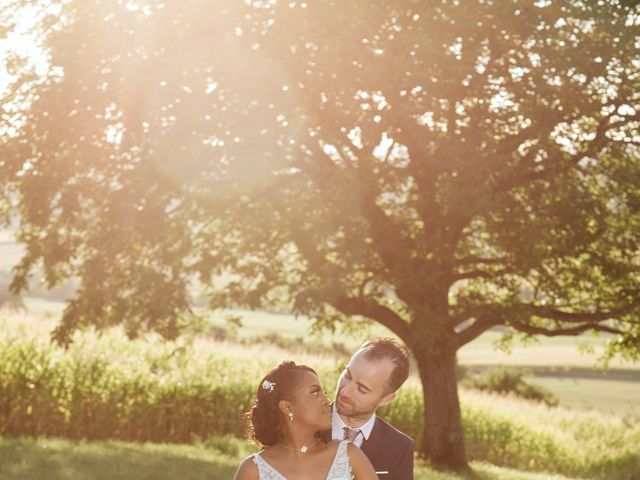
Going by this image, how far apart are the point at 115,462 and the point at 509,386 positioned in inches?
957

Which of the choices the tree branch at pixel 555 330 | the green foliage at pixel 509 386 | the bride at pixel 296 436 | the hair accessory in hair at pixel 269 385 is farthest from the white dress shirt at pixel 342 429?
the green foliage at pixel 509 386

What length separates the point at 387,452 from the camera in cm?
514

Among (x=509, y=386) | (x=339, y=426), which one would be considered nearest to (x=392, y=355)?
(x=339, y=426)

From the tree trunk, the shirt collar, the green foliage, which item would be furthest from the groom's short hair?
the green foliage

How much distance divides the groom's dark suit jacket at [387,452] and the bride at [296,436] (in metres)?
0.28

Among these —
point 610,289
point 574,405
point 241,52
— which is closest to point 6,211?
point 241,52

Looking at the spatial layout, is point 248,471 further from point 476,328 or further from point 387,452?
point 476,328

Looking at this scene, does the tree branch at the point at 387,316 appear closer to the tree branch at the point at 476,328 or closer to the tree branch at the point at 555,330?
the tree branch at the point at 476,328

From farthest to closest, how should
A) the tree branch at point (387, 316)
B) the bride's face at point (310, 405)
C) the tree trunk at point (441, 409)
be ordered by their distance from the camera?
the tree trunk at point (441, 409)
the tree branch at point (387, 316)
the bride's face at point (310, 405)

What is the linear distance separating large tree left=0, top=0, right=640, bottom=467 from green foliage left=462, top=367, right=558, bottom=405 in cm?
1881

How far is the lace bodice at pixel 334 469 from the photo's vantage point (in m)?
4.74

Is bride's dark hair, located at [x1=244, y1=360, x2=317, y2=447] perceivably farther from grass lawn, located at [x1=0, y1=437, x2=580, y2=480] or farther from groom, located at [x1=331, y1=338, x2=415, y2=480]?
grass lawn, located at [x1=0, y1=437, x2=580, y2=480]

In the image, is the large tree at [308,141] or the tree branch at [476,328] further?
the tree branch at [476,328]

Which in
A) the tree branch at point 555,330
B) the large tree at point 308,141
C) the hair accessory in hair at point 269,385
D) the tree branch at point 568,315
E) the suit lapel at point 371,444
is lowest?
the suit lapel at point 371,444
